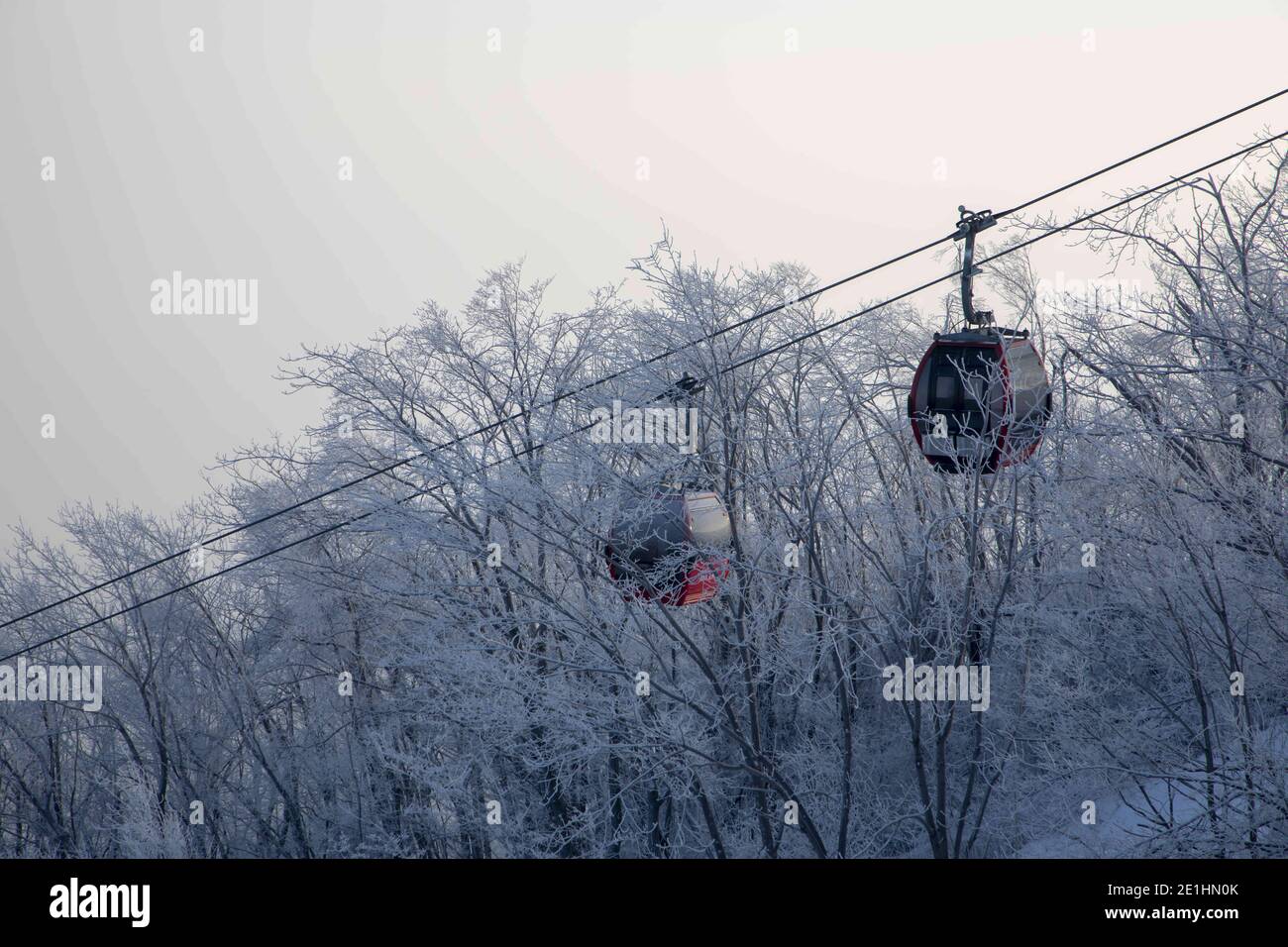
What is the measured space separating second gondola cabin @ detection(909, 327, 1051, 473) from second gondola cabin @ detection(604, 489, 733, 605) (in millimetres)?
1846

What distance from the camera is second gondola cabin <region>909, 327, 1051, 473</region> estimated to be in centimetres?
642

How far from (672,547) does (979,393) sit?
252 centimetres

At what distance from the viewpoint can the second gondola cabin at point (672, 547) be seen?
8.10 meters

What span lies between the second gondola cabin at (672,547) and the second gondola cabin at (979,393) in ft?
6.06

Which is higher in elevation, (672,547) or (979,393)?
(979,393)

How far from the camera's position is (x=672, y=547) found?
27.3ft

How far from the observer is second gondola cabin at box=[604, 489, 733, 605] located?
26.6 ft

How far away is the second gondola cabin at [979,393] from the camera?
6418 mm

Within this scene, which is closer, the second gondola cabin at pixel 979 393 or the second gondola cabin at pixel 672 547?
the second gondola cabin at pixel 979 393

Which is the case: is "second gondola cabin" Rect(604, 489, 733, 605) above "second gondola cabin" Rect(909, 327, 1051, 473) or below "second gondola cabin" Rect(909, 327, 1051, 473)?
below

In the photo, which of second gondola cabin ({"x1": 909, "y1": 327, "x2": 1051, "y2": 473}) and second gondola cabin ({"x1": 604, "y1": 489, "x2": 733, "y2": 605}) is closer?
second gondola cabin ({"x1": 909, "y1": 327, "x2": 1051, "y2": 473})

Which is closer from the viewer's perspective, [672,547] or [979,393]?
[979,393]

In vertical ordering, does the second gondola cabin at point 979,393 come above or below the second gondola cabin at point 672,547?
above
